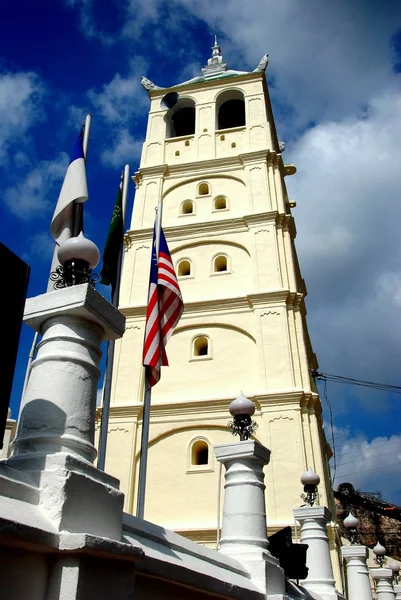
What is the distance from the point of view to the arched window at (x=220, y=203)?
2281 centimetres

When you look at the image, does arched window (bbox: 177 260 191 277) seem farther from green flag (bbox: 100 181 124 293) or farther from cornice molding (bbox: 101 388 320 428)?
green flag (bbox: 100 181 124 293)

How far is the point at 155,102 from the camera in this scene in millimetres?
28438

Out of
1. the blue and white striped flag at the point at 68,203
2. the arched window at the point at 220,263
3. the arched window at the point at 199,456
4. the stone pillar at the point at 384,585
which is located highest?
the arched window at the point at 220,263

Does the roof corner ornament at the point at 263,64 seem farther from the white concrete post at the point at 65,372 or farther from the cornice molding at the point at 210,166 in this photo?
the white concrete post at the point at 65,372

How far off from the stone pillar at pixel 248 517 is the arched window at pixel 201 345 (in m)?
12.4

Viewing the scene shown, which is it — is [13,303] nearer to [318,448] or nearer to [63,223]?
[63,223]

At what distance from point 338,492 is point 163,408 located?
28439mm

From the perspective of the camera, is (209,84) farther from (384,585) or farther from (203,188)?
(384,585)

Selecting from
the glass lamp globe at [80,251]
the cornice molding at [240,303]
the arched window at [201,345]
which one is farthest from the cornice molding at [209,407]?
the glass lamp globe at [80,251]

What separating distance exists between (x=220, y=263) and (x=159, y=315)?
12.7m

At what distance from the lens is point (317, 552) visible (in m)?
9.27

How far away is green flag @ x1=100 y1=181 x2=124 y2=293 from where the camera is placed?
9.54 meters

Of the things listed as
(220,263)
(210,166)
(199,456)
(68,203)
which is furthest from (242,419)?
(210,166)

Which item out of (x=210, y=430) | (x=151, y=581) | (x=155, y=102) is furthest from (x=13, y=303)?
(x=155, y=102)
